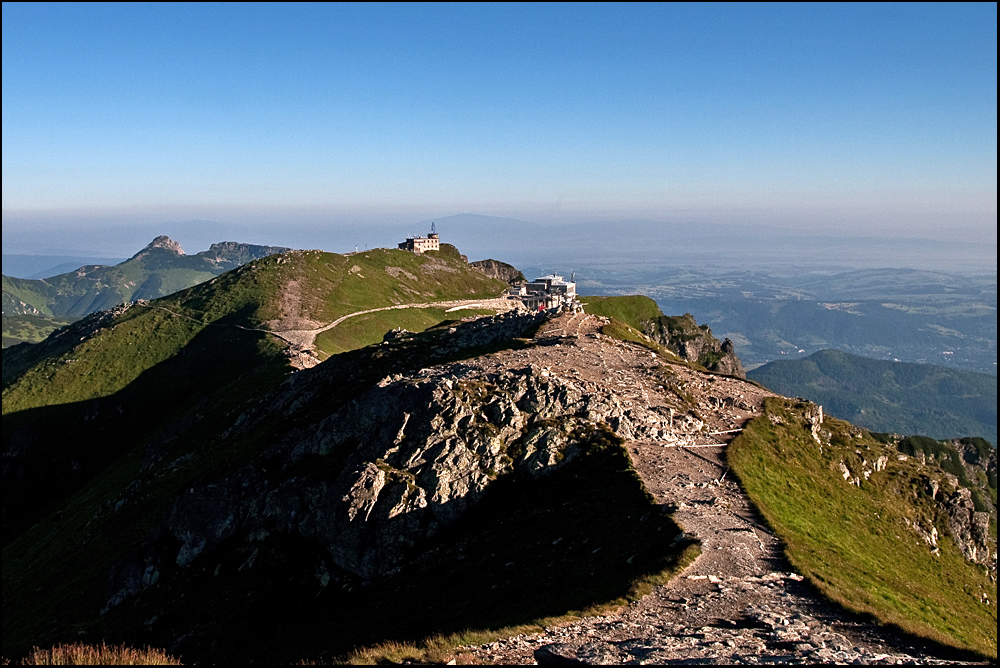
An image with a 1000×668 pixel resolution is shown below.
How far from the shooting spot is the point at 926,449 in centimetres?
16362

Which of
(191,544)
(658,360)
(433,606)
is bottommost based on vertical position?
(191,544)

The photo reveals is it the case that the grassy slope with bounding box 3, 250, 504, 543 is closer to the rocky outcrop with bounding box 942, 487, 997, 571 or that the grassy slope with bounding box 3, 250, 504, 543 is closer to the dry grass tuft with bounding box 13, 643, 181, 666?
the dry grass tuft with bounding box 13, 643, 181, 666

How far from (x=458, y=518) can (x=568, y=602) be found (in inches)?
604

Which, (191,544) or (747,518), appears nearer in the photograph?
(747,518)

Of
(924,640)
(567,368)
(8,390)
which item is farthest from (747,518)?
(8,390)

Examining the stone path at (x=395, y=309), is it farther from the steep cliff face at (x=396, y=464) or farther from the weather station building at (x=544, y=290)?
the steep cliff face at (x=396, y=464)

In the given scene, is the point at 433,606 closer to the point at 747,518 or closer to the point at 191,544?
the point at 747,518

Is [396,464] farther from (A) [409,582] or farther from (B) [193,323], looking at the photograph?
(B) [193,323]

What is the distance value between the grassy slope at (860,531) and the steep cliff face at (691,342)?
11941 centimetres

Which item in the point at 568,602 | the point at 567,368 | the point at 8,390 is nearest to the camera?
the point at 568,602

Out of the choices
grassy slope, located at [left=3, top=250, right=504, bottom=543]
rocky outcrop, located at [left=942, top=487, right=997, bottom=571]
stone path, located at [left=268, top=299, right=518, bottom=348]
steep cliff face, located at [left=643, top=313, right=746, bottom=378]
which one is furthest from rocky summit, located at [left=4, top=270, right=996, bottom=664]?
steep cliff face, located at [left=643, top=313, right=746, bottom=378]

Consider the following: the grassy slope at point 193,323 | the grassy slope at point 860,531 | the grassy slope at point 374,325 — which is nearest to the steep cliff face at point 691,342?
the grassy slope at point 374,325

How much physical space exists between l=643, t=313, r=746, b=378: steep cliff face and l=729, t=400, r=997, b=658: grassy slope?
119411mm

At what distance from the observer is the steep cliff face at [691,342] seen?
178250 mm
